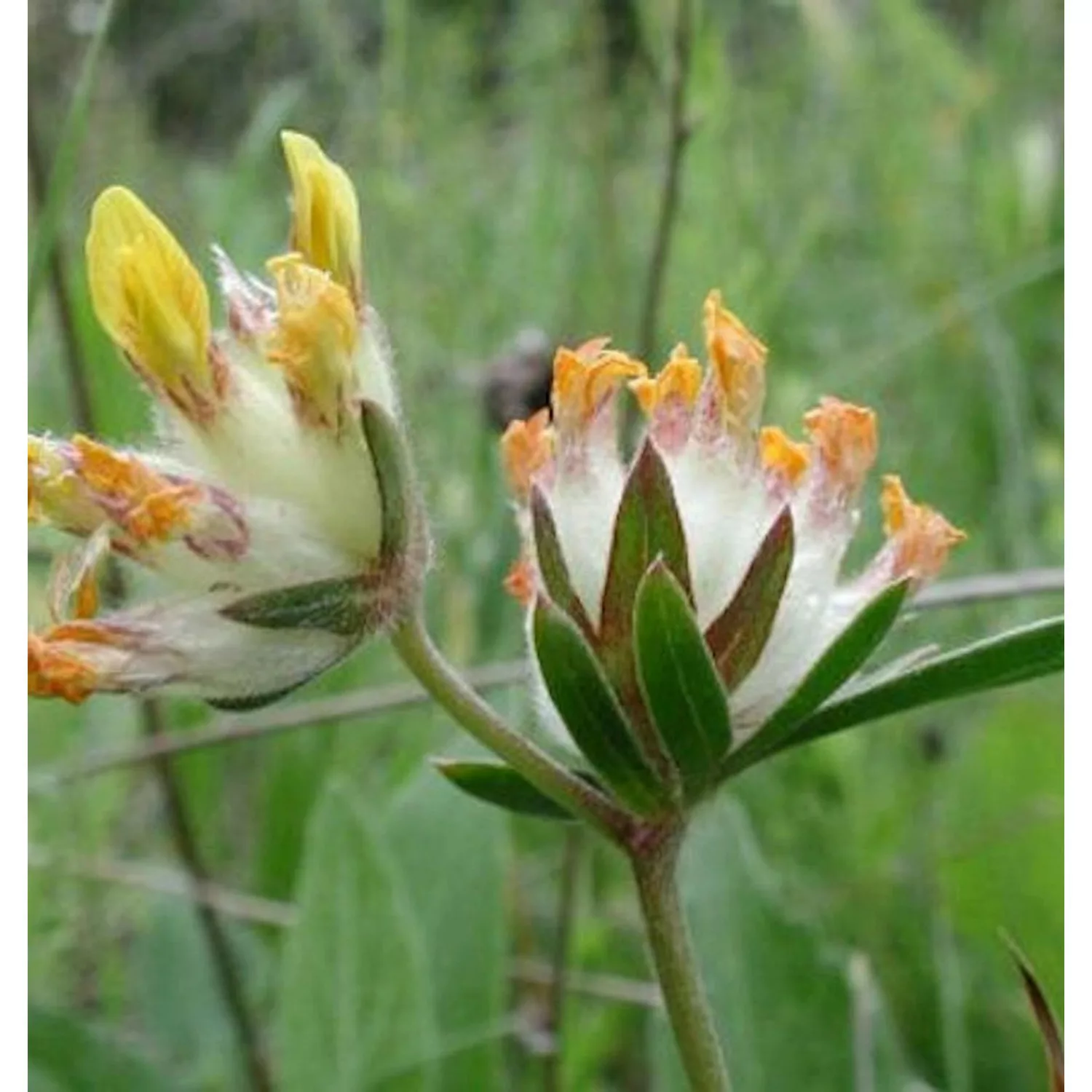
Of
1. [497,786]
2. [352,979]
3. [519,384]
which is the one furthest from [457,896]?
[497,786]

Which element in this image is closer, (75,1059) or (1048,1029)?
(1048,1029)

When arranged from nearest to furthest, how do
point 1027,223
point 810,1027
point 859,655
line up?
point 859,655, point 810,1027, point 1027,223

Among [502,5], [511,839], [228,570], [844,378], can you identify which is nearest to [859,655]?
[228,570]

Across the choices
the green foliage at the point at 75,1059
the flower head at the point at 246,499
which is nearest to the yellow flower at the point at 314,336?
the flower head at the point at 246,499

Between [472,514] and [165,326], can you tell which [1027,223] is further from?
[165,326]

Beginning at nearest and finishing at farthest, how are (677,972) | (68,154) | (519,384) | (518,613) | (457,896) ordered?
(677,972), (68,154), (457,896), (519,384), (518,613)

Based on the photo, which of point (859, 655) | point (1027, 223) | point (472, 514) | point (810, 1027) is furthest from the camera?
point (1027, 223)

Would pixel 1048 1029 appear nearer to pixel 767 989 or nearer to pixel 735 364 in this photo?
pixel 735 364

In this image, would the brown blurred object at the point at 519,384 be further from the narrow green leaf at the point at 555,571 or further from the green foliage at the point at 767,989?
the narrow green leaf at the point at 555,571
